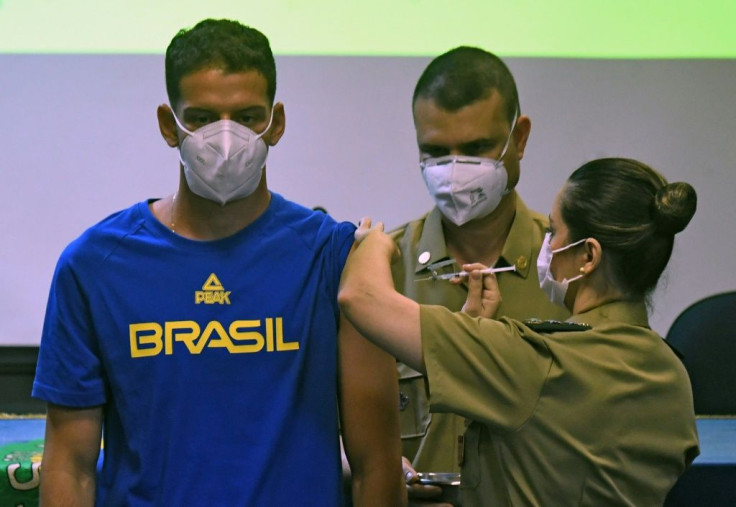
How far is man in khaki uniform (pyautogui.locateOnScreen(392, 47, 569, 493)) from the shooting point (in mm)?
2133

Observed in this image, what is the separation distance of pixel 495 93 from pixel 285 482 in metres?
1.03

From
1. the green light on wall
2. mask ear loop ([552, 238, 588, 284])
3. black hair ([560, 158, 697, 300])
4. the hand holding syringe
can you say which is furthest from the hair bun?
the green light on wall

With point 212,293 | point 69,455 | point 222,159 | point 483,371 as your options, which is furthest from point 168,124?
point 483,371

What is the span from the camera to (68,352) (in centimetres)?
159

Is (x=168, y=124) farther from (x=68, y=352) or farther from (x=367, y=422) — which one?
(x=367, y=422)

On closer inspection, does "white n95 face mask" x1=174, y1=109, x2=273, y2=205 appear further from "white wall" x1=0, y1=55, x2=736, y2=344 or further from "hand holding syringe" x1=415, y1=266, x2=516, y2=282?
"white wall" x1=0, y1=55, x2=736, y2=344

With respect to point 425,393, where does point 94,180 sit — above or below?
above

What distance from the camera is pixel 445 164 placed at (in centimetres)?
217

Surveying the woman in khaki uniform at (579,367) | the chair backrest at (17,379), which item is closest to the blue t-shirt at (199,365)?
the woman in khaki uniform at (579,367)

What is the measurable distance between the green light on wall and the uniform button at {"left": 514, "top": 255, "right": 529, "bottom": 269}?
145 cm

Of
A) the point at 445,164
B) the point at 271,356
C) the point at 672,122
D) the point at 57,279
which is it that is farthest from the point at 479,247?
the point at 672,122

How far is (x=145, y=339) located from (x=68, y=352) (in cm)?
13

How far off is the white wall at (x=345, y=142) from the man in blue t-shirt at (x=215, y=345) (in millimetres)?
1861

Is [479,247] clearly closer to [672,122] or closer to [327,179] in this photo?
[327,179]
